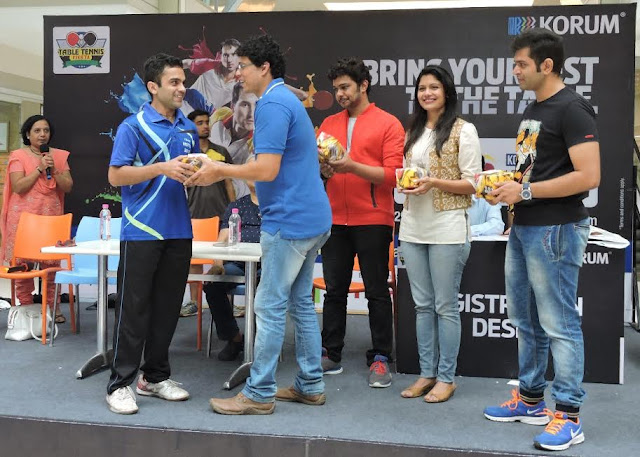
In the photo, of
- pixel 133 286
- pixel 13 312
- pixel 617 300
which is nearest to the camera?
pixel 133 286

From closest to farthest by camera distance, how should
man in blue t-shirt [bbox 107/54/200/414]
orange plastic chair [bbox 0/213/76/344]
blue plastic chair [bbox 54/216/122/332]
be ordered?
1. man in blue t-shirt [bbox 107/54/200/414]
2. blue plastic chair [bbox 54/216/122/332]
3. orange plastic chair [bbox 0/213/76/344]

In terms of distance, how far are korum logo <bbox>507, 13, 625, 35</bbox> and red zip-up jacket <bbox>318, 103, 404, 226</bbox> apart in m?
2.04

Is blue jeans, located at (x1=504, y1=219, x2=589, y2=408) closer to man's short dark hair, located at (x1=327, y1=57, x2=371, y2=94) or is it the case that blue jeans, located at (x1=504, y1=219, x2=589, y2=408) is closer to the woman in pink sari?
man's short dark hair, located at (x1=327, y1=57, x2=371, y2=94)

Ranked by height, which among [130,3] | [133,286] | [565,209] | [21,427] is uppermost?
[130,3]

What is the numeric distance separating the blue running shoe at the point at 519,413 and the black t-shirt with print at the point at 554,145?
850mm

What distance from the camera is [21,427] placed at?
2.89 metres

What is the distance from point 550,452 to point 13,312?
3652mm

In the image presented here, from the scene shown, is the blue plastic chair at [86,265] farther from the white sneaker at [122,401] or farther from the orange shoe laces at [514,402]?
the orange shoe laces at [514,402]

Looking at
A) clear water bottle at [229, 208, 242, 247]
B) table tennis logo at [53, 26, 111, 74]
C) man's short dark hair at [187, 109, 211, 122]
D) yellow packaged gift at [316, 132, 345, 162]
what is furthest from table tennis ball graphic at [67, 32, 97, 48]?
yellow packaged gift at [316, 132, 345, 162]

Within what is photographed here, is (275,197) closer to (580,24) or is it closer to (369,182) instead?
(369,182)

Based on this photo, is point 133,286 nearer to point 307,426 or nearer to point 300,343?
point 300,343

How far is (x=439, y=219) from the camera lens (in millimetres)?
3188

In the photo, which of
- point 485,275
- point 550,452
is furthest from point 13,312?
point 550,452

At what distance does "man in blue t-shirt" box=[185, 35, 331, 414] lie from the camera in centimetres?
278
